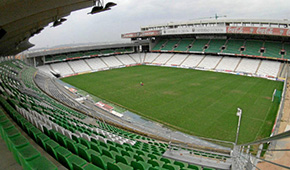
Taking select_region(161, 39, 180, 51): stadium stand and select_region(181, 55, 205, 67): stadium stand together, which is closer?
select_region(181, 55, 205, 67): stadium stand

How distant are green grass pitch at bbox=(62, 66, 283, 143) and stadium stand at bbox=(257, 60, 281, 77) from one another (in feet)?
12.9

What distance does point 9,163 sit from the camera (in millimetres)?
3299

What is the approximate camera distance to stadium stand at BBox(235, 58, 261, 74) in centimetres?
3325

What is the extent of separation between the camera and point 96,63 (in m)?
44.9

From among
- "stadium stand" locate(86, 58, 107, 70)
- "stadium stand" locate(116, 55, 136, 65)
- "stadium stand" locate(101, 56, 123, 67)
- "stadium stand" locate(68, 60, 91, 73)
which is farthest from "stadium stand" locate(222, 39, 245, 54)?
"stadium stand" locate(68, 60, 91, 73)

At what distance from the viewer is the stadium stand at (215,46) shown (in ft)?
135

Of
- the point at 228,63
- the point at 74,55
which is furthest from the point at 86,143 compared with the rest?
the point at 74,55

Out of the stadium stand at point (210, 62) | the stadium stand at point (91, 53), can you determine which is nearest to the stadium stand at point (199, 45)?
the stadium stand at point (210, 62)

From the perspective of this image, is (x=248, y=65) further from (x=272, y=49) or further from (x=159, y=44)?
(x=159, y=44)

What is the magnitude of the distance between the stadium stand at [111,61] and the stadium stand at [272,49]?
3281 cm

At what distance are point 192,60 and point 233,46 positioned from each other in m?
9.23

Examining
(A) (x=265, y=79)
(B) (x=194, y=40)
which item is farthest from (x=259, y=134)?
(B) (x=194, y=40)

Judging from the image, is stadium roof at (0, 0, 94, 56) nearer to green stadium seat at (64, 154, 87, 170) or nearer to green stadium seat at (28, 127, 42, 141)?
green stadium seat at (28, 127, 42, 141)

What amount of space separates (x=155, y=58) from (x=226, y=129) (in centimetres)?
3726
